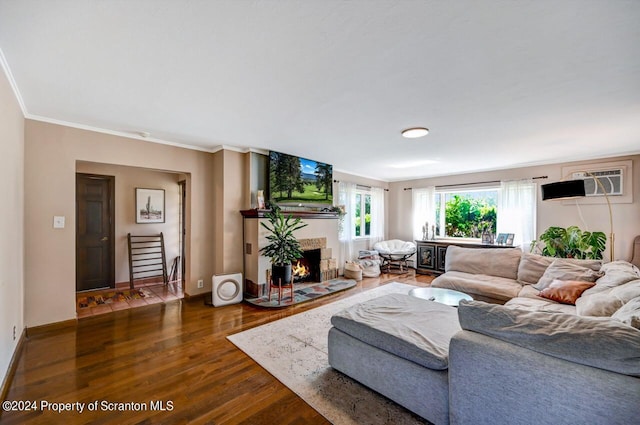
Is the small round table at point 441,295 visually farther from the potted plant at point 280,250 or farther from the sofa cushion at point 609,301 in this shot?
the potted plant at point 280,250

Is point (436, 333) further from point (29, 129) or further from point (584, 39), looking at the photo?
point (29, 129)

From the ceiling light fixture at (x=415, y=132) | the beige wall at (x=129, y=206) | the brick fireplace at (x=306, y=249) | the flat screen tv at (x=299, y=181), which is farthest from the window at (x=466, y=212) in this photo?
the beige wall at (x=129, y=206)

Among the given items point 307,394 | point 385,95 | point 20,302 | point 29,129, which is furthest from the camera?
point 29,129

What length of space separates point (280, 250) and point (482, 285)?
283 cm

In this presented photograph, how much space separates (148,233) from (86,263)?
3.29ft

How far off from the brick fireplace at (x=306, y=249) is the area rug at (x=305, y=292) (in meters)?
0.18

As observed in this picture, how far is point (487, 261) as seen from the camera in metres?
4.17

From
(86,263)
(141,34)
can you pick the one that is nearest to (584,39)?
(141,34)

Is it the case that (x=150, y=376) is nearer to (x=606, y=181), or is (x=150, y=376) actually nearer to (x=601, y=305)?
(x=601, y=305)

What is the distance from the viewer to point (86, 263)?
14.7 feet

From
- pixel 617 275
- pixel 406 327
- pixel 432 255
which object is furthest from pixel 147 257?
pixel 617 275

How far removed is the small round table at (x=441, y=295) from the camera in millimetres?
3276

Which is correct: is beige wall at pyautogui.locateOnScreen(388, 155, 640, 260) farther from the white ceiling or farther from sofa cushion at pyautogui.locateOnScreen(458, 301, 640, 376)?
sofa cushion at pyautogui.locateOnScreen(458, 301, 640, 376)

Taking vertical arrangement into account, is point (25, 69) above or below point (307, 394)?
above
